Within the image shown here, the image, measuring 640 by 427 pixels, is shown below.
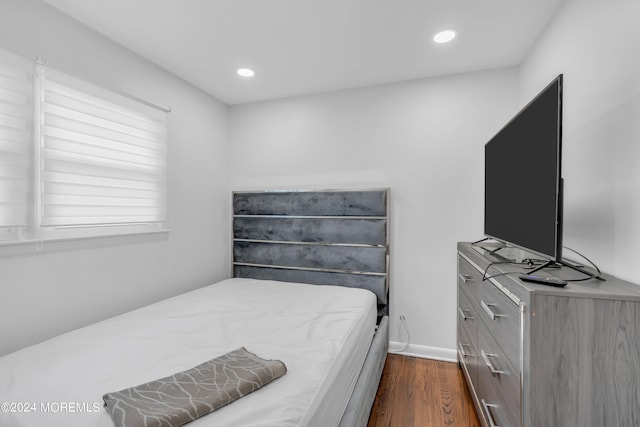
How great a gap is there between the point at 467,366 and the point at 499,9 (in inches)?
94.6

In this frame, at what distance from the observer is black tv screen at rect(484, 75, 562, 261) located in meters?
1.15

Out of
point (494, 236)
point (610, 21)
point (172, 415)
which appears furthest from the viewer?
point (494, 236)

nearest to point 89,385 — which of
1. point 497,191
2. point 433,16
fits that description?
point 497,191

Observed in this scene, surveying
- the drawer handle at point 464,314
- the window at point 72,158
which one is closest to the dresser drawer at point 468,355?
the drawer handle at point 464,314

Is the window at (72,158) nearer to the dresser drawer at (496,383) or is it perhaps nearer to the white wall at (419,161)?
the white wall at (419,161)

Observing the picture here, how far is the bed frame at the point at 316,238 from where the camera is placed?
9.07 feet

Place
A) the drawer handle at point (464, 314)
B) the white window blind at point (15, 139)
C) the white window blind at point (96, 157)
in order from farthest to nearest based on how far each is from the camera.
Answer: the drawer handle at point (464, 314)
the white window blind at point (96, 157)
the white window blind at point (15, 139)

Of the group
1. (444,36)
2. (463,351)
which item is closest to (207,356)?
(463,351)

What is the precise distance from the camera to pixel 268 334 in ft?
5.65

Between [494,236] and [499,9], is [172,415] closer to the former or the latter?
[494,236]

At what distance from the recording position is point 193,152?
9.55 feet

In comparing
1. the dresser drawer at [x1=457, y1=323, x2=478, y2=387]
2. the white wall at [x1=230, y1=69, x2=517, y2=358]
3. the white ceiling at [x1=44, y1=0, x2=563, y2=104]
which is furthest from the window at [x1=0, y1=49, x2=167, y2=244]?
the dresser drawer at [x1=457, y1=323, x2=478, y2=387]

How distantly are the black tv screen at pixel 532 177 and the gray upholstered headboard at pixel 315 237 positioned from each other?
1.08 meters

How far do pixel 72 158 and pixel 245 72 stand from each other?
4.96 ft
